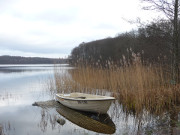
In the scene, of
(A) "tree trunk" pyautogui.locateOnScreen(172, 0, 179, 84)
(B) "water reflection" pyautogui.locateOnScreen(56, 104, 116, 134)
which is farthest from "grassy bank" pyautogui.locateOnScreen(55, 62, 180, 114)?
(B) "water reflection" pyautogui.locateOnScreen(56, 104, 116, 134)

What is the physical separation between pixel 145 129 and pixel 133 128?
0.33 meters

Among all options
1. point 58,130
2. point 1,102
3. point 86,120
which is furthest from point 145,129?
point 1,102

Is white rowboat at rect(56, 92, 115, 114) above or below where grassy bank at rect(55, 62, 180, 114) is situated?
below

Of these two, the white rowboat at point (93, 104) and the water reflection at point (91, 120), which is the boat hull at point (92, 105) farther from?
the water reflection at point (91, 120)

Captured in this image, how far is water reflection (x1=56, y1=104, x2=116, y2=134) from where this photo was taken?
4641mm

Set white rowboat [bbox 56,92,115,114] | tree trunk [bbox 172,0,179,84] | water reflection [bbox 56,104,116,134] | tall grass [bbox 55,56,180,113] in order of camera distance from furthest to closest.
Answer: tree trunk [bbox 172,0,179,84], white rowboat [bbox 56,92,115,114], tall grass [bbox 55,56,180,113], water reflection [bbox 56,104,116,134]

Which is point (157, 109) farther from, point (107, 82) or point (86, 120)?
point (107, 82)

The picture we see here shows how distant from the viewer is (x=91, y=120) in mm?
5277

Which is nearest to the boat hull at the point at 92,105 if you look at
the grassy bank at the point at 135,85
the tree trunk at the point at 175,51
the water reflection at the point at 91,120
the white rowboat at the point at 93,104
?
the white rowboat at the point at 93,104

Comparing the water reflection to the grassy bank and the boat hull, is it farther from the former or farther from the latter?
the grassy bank

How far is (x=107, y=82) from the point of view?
24.5 ft

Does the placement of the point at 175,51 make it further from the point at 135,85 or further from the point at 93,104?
the point at 93,104

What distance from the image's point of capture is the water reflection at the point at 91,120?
464 centimetres

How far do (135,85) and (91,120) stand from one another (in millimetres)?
1695
